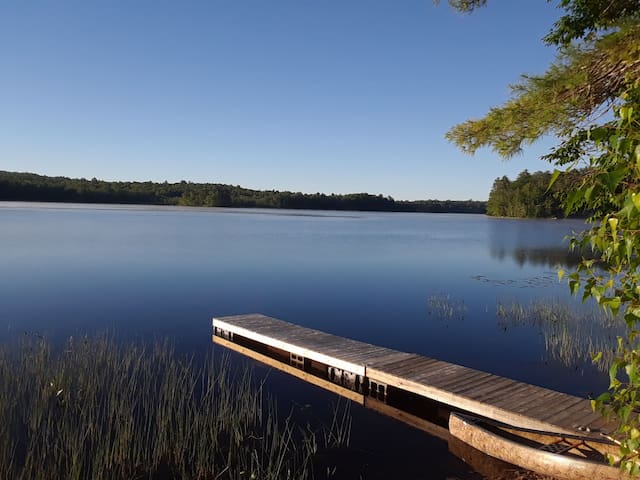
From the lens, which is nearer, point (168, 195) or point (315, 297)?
point (315, 297)

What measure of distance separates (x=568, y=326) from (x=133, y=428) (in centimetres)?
1230

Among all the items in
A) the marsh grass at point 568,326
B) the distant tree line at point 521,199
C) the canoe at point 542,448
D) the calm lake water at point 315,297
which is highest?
the distant tree line at point 521,199

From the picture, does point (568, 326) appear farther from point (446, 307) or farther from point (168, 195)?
point (168, 195)

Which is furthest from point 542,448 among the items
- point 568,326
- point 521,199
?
point 521,199

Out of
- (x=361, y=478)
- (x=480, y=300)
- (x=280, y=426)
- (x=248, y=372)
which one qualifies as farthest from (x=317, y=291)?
(x=361, y=478)

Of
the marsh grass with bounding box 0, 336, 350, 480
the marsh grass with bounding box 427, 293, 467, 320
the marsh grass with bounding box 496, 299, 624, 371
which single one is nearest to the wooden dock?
the marsh grass with bounding box 0, 336, 350, 480

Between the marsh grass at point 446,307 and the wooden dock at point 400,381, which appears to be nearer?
the wooden dock at point 400,381

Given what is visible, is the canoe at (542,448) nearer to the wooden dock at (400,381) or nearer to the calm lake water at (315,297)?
the wooden dock at (400,381)

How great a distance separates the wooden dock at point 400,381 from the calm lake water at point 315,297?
0.51m

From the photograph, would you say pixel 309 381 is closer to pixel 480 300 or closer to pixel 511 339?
pixel 511 339

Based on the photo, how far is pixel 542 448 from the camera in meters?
5.58

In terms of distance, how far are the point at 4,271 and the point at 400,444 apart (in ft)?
68.7

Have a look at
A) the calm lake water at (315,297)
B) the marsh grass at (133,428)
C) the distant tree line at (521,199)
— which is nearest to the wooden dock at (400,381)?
the calm lake water at (315,297)

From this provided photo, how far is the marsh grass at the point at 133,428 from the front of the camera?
606 cm
